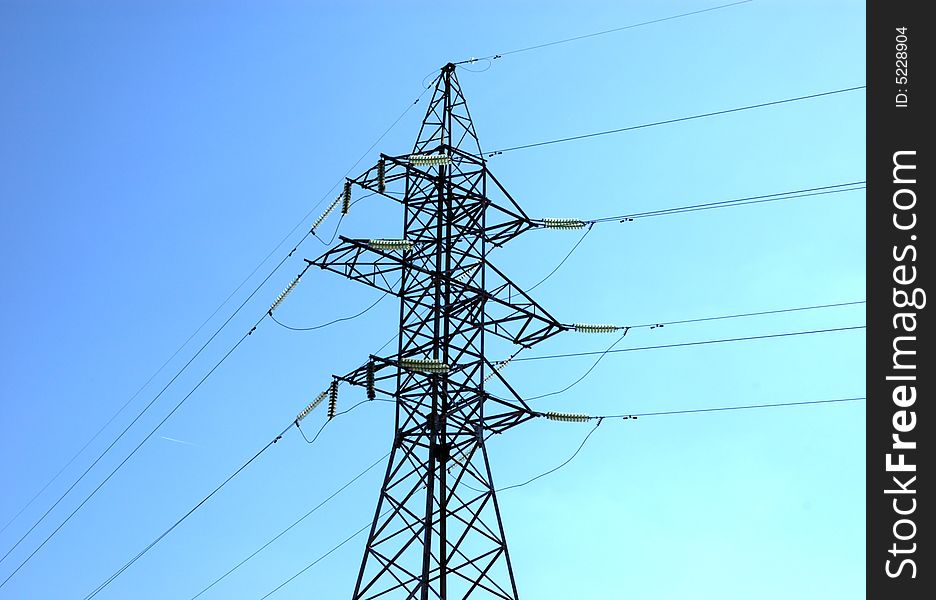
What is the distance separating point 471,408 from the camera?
1133 inches

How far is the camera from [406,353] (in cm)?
2927
